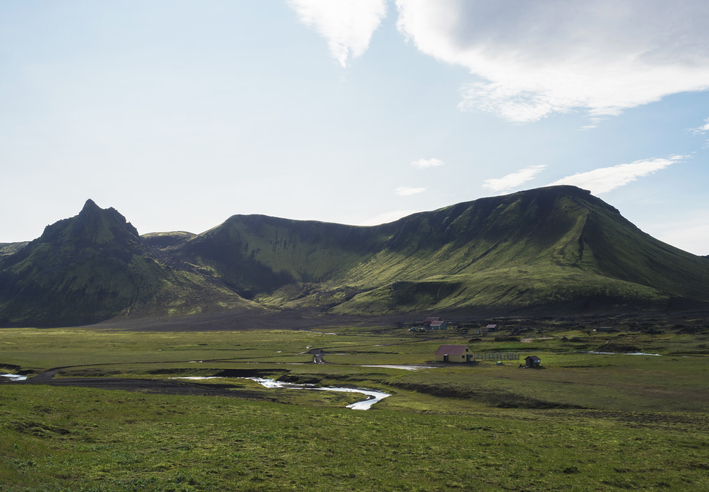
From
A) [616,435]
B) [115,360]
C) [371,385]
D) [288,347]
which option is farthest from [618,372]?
[115,360]

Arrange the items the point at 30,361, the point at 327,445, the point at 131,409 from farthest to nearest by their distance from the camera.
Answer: the point at 30,361 < the point at 131,409 < the point at 327,445

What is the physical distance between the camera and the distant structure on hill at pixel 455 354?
10275cm

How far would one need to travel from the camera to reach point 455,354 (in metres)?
103

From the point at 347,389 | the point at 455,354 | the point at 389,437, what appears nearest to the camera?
the point at 389,437

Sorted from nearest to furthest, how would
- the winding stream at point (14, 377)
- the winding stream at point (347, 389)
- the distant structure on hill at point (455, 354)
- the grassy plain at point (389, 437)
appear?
the grassy plain at point (389, 437) < the winding stream at point (347, 389) < the winding stream at point (14, 377) < the distant structure on hill at point (455, 354)

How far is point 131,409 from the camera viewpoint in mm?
42938

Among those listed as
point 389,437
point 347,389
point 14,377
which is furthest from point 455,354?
point 14,377

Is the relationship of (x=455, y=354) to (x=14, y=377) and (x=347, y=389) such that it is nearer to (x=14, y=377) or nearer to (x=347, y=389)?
(x=347, y=389)

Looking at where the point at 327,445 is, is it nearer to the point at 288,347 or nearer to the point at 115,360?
the point at 115,360

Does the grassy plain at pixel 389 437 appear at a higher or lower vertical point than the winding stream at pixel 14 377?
higher

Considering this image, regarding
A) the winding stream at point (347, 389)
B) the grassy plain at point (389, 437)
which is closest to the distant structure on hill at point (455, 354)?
the grassy plain at point (389, 437)

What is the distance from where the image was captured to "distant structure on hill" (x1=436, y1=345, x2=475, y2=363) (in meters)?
103

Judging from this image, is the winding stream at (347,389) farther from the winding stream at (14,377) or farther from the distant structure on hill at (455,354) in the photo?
the winding stream at (14,377)

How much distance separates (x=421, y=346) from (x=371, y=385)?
215ft
